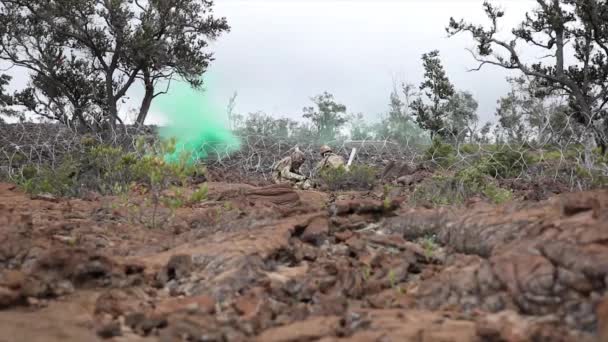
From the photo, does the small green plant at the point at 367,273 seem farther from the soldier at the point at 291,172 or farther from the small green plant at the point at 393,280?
the soldier at the point at 291,172

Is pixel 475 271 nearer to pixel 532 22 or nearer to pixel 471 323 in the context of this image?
pixel 471 323

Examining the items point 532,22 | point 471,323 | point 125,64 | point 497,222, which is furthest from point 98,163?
point 532,22

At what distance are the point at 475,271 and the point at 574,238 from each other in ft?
1.92

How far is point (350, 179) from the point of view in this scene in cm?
1258

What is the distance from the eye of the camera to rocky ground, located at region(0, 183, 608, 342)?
9.70ft

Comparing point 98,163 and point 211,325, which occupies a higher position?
point 98,163

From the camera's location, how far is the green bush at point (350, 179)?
12.5 metres

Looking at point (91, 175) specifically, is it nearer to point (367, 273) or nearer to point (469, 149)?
point (367, 273)

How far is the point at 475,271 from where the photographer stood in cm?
350

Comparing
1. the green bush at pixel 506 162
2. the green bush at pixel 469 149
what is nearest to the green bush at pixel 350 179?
the green bush at pixel 506 162

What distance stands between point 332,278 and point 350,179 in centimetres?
877

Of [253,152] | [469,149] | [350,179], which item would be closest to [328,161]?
[350,179]

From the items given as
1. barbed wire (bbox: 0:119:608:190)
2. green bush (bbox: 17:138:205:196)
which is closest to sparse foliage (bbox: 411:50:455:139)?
barbed wire (bbox: 0:119:608:190)

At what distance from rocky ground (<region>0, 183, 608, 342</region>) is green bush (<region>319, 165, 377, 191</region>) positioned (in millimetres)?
6902
